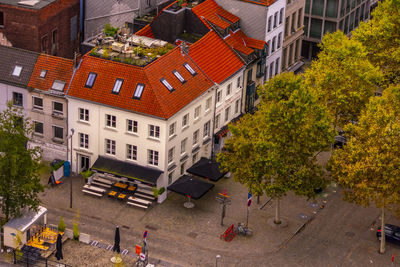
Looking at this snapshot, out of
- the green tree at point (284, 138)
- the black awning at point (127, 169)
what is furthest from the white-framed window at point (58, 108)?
the green tree at point (284, 138)

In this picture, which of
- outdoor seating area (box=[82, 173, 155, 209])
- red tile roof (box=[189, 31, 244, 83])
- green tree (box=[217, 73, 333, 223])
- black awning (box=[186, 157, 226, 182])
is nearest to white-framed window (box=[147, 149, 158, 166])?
outdoor seating area (box=[82, 173, 155, 209])

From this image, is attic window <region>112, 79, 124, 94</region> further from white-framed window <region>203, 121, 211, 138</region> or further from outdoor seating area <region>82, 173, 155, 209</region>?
white-framed window <region>203, 121, 211, 138</region>

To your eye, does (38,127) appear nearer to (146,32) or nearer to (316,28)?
(146,32)

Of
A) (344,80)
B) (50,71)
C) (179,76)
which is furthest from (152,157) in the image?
(344,80)

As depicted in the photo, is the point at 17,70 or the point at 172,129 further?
the point at 17,70

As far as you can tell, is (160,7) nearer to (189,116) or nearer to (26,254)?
(189,116)
